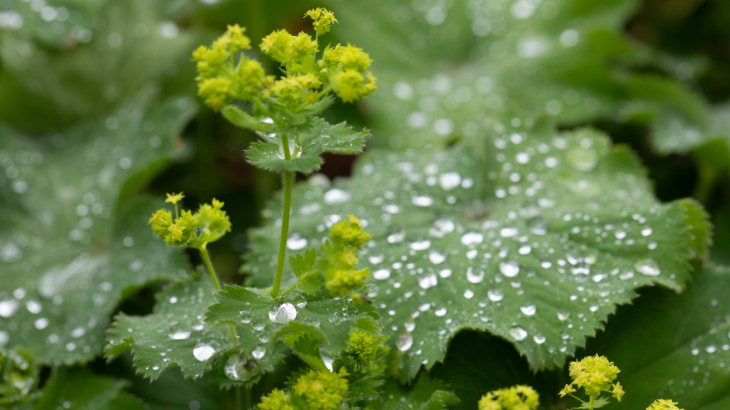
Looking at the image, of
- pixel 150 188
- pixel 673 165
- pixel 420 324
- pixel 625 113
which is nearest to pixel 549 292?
pixel 420 324

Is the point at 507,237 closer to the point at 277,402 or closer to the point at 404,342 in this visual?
the point at 404,342

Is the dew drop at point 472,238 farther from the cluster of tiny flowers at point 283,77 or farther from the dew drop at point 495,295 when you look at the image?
the cluster of tiny flowers at point 283,77

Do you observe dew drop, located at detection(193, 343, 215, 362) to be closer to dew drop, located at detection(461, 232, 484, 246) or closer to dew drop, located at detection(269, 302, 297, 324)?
dew drop, located at detection(269, 302, 297, 324)

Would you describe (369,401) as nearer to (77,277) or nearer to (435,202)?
(435,202)

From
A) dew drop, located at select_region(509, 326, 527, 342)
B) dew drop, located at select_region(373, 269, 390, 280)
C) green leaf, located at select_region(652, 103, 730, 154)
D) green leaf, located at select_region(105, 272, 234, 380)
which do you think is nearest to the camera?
green leaf, located at select_region(105, 272, 234, 380)

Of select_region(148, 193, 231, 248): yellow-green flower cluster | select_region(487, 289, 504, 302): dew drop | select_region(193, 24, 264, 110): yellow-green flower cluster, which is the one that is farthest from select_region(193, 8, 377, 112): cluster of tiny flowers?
select_region(487, 289, 504, 302): dew drop

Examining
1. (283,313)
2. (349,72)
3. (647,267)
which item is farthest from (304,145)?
(647,267)

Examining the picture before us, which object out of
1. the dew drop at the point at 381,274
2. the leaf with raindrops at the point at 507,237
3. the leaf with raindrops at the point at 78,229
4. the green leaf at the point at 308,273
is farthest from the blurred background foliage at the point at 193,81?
the green leaf at the point at 308,273

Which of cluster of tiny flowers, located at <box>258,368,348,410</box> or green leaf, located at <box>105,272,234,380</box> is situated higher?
green leaf, located at <box>105,272,234,380</box>
